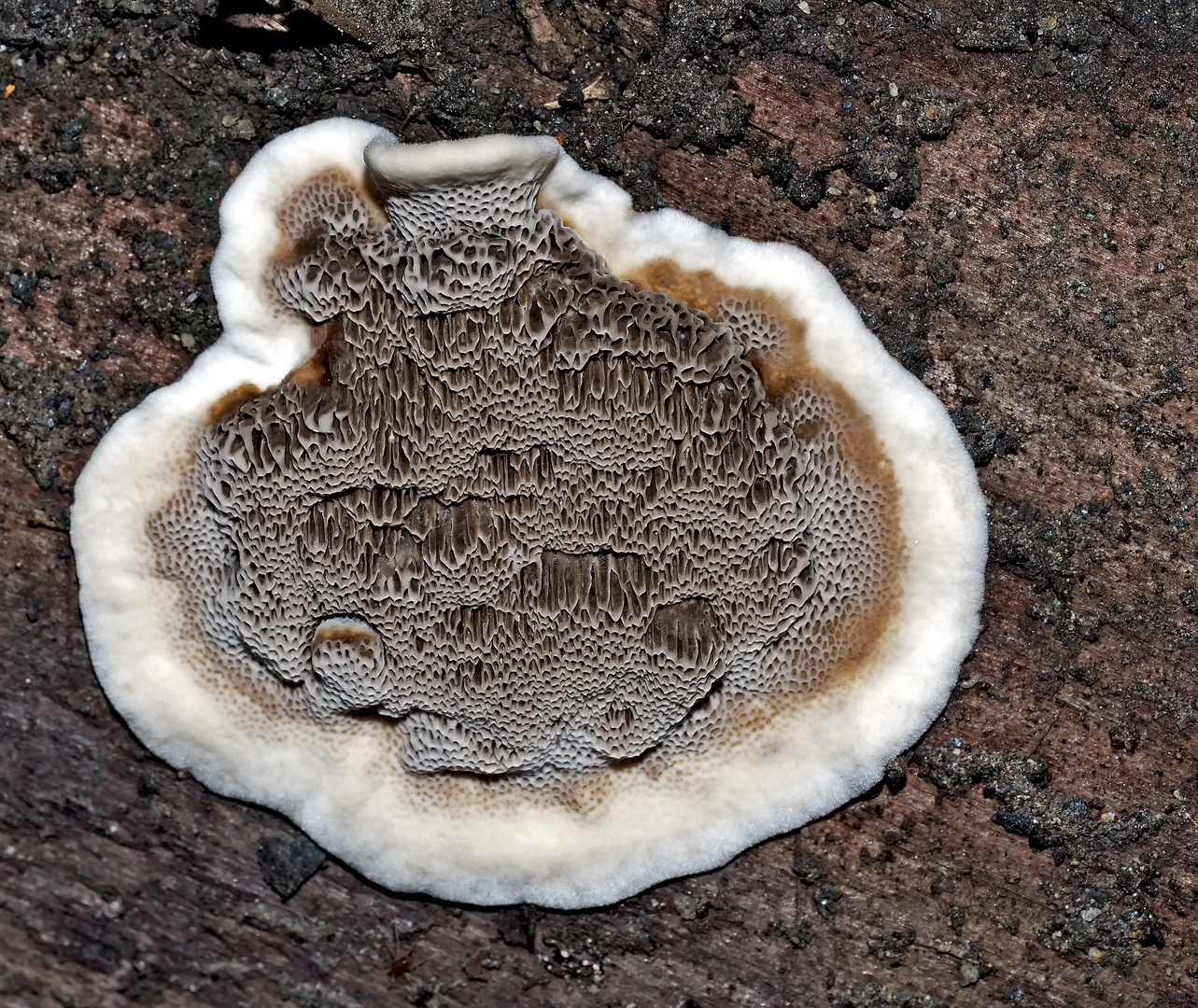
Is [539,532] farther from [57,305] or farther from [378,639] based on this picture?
[57,305]

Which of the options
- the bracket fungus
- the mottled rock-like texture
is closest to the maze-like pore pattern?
the bracket fungus

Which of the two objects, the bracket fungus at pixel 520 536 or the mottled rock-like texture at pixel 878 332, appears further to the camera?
the mottled rock-like texture at pixel 878 332

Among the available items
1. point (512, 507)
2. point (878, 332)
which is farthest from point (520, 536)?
point (878, 332)

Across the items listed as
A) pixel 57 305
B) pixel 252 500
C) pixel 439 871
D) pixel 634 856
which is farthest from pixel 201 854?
pixel 57 305

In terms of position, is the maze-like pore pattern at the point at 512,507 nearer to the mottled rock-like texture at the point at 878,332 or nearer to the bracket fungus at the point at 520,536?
the bracket fungus at the point at 520,536

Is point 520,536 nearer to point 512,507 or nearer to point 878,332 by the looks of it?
point 512,507

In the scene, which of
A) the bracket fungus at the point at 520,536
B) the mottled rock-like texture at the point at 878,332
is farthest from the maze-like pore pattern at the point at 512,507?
the mottled rock-like texture at the point at 878,332
